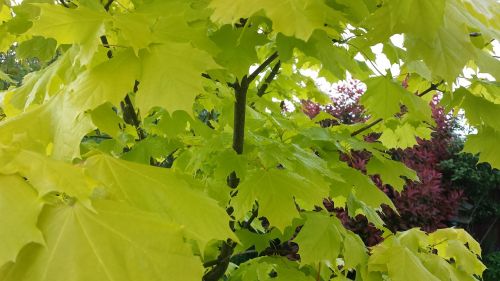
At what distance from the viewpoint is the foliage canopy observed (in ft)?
1.96

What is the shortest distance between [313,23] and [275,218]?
620mm

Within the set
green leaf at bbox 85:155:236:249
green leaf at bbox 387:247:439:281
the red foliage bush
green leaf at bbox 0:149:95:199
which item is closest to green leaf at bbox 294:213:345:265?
green leaf at bbox 387:247:439:281

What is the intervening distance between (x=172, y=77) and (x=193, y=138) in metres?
0.80

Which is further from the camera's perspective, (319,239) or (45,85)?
(319,239)

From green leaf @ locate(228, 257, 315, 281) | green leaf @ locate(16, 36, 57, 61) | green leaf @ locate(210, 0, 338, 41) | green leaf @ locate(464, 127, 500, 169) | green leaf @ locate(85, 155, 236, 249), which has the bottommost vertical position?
green leaf @ locate(228, 257, 315, 281)

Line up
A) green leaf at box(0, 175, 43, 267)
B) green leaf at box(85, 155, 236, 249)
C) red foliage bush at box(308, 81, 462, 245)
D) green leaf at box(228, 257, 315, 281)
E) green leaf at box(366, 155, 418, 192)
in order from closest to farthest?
green leaf at box(0, 175, 43, 267)
green leaf at box(85, 155, 236, 249)
green leaf at box(228, 257, 315, 281)
green leaf at box(366, 155, 418, 192)
red foliage bush at box(308, 81, 462, 245)

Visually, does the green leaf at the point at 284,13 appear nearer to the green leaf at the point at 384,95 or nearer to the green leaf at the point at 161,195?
the green leaf at the point at 161,195

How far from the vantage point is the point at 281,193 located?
130 cm

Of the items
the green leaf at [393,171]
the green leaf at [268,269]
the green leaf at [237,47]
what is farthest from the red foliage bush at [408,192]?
the green leaf at [237,47]

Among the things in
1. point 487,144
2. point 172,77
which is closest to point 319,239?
point 487,144

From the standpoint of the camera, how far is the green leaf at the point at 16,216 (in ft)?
1.78

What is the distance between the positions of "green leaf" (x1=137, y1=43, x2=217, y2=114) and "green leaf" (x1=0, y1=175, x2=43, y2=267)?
29 centimetres

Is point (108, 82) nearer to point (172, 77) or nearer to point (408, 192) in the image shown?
point (172, 77)

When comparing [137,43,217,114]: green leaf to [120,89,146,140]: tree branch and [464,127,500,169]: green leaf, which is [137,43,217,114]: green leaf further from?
[464,127,500,169]: green leaf
